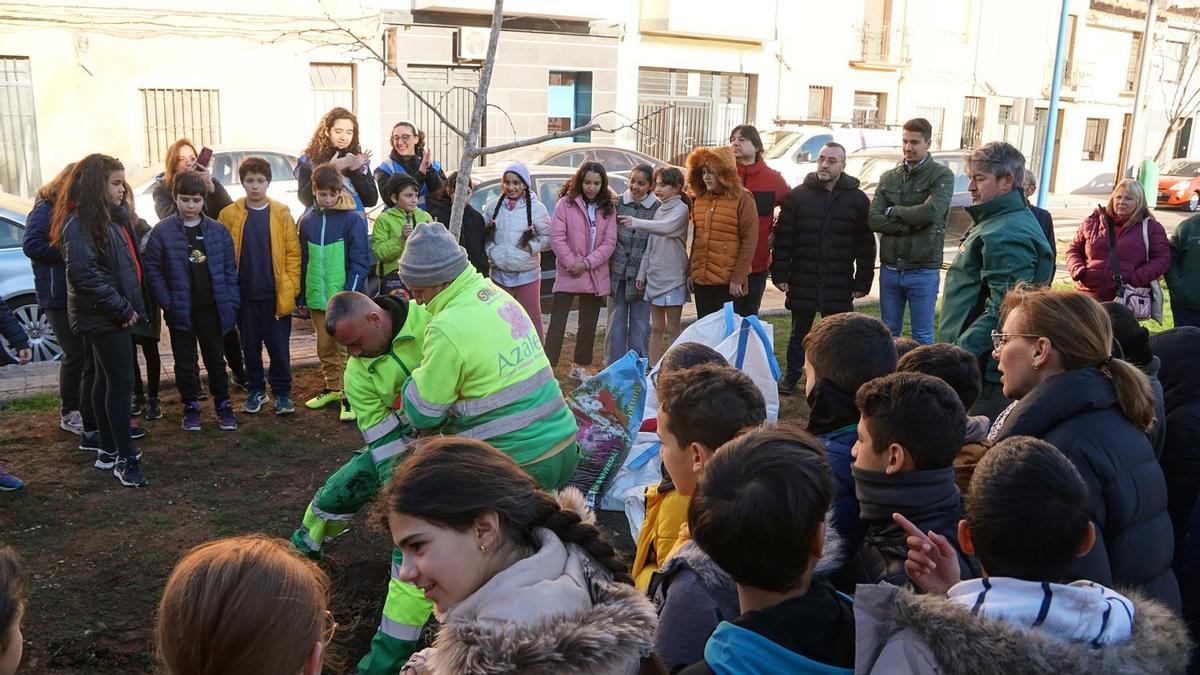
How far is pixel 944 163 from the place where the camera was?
49.2 feet

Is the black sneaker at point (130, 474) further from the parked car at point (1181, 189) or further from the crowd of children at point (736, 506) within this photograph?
the parked car at point (1181, 189)

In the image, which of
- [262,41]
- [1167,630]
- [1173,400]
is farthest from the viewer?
[262,41]

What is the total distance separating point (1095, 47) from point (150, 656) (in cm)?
3720

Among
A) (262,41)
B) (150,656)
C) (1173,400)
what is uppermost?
(262,41)

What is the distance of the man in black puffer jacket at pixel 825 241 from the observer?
24.5 ft

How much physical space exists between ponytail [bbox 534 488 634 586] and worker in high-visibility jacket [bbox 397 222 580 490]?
4.53 feet

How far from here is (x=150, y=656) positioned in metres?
3.92

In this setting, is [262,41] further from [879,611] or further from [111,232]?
[879,611]

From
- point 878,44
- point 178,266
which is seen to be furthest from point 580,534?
point 878,44

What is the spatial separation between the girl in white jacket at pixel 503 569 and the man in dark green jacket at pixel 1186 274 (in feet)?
21.1

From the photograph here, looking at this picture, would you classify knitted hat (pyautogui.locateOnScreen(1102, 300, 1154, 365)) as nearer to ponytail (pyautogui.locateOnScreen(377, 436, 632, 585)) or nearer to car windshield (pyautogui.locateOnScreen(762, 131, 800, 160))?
ponytail (pyautogui.locateOnScreen(377, 436, 632, 585))

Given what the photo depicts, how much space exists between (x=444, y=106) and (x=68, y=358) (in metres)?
15.4

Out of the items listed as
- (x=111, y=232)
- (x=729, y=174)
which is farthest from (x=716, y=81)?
(x=111, y=232)

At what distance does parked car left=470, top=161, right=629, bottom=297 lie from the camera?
33.7 feet
